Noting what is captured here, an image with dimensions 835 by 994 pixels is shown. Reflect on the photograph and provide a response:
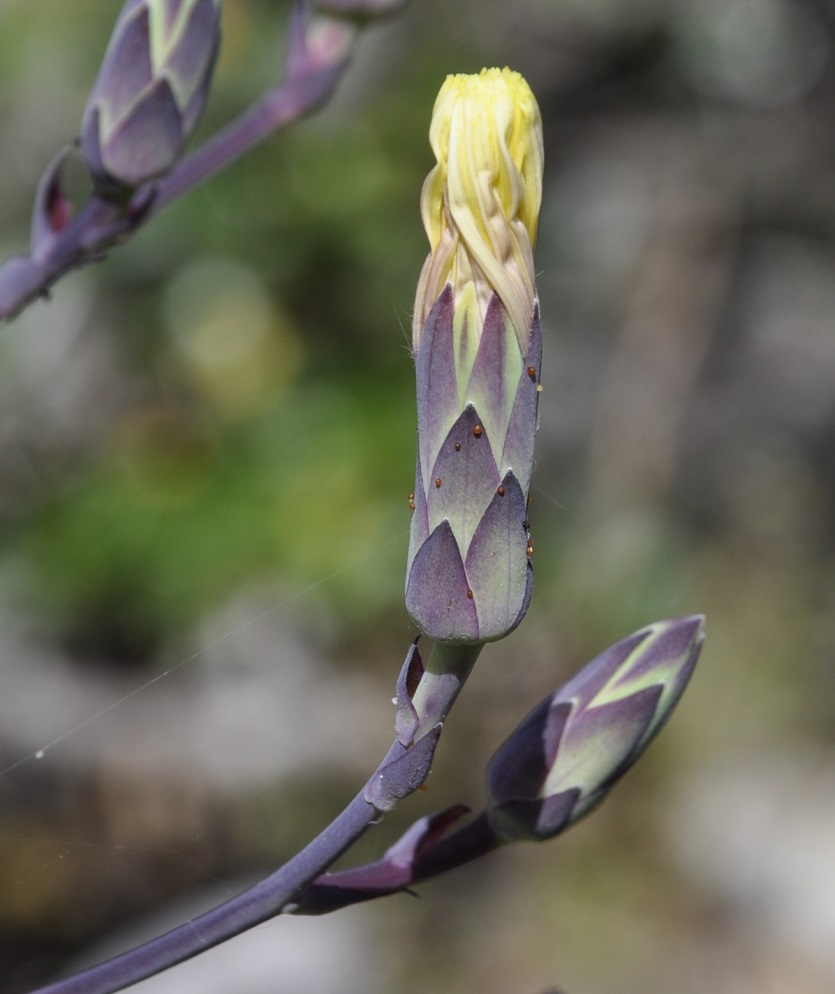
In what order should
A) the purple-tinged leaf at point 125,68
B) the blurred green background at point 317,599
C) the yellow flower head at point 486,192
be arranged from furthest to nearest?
the blurred green background at point 317,599 → the purple-tinged leaf at point 125,68 → the yellow flower head at point 486,192

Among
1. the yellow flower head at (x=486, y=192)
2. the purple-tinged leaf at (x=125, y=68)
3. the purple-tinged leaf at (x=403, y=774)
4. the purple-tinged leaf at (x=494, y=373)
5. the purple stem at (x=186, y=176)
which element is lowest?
the purple-tinged leaf at (x=403, y=774)

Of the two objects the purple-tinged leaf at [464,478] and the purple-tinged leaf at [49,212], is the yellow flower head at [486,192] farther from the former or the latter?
the purple-tinged leaf at [49,212]

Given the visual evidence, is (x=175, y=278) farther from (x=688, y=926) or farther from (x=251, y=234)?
(x=688, y=926)

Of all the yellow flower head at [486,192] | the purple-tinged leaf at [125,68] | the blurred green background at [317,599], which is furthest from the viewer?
the blurred green background at [317,599]

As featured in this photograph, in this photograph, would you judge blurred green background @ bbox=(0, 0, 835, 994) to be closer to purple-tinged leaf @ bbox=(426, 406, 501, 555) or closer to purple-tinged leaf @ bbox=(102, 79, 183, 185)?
purple-tinged leaf @ bbox=(102, 79, 183, 185)

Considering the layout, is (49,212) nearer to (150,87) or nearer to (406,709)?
(150,87)

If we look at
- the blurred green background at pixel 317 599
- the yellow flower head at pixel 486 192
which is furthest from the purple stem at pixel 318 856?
the blurred green background at pixel 317 599

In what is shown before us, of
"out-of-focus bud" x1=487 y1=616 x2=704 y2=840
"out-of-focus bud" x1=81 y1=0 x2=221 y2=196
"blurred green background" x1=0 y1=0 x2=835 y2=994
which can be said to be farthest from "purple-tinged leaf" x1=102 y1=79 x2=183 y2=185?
"blurred green background" x1=0 y1=0 x2=835 y2=994
